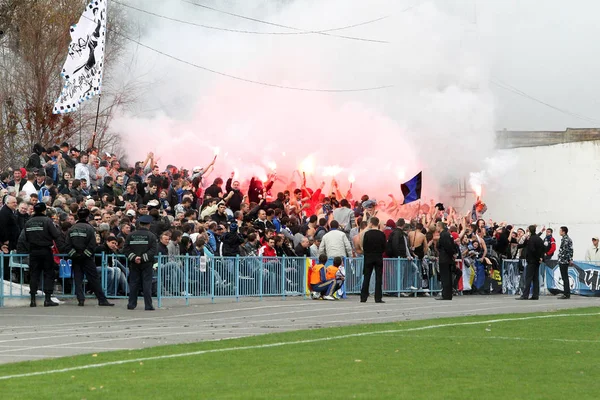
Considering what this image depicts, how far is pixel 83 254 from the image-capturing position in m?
21.7

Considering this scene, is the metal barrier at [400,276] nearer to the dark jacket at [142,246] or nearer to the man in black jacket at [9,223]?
the dark jacket at [142,246]

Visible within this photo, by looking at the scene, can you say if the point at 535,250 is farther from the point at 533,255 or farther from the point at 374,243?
the point at 374,243

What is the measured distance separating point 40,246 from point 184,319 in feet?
11.7

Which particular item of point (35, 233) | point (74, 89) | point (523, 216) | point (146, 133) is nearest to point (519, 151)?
point (523, 216)

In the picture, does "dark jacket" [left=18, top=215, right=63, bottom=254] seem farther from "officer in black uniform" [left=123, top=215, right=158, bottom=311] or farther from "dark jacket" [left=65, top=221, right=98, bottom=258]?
"officer in black uniform" [left=123, top=215, right=158, bottom=311]

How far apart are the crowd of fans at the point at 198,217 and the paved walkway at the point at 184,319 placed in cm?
138

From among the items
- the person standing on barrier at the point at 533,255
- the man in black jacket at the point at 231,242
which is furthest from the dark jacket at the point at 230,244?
the person standing on barrier at the point at 533,255

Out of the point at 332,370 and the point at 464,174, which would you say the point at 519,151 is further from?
the point at 332,370

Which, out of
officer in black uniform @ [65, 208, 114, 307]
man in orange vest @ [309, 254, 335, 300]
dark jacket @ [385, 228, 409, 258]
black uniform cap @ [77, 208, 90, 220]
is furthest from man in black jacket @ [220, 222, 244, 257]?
dark jacket @ [385, 228, 409, 258]

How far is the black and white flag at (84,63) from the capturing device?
29.3 m

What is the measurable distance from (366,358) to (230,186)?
1825 centimetres

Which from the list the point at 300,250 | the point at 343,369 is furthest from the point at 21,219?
the point at 343,369

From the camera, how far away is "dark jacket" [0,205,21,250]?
22.4 meters

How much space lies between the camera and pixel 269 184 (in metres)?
35.8
